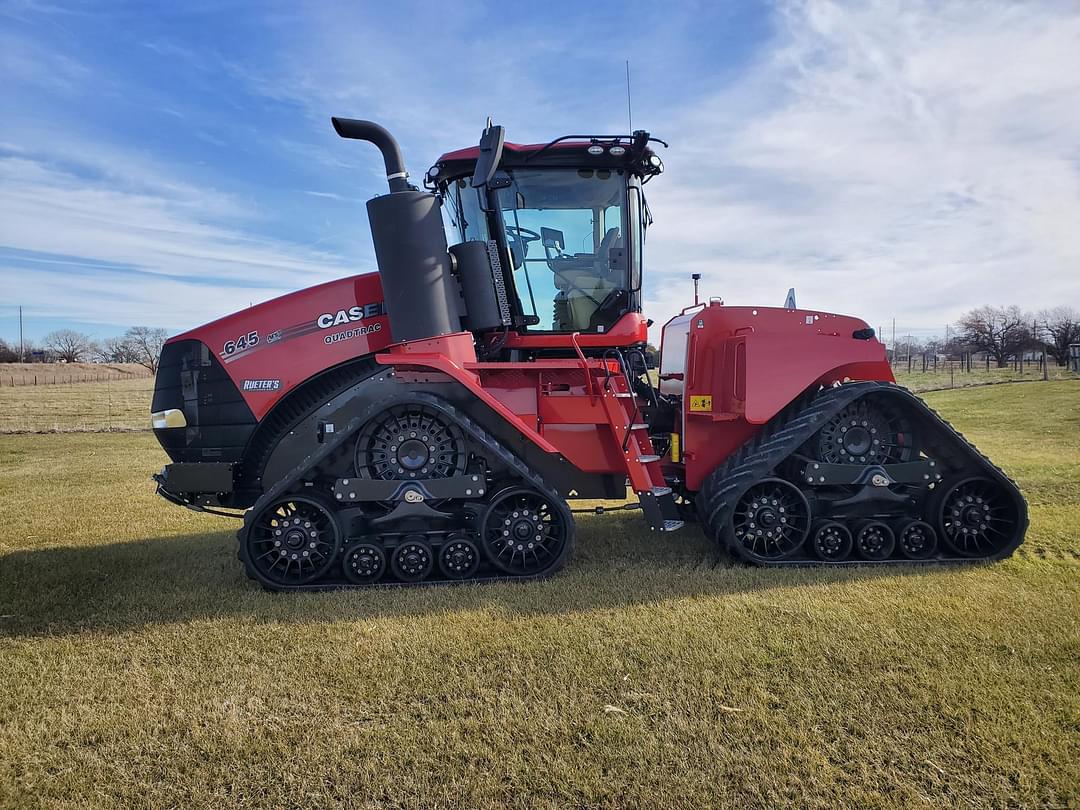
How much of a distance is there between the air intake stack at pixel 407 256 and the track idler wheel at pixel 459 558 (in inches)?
57.9

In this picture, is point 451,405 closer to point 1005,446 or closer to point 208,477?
point 208,477

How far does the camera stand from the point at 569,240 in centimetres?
569

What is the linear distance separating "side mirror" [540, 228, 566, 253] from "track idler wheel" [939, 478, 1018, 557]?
11.7 feet

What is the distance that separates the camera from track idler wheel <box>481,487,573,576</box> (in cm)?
488

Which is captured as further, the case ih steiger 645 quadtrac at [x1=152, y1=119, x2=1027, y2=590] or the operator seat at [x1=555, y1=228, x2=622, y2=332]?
the operator seat at [x1=555, y1=228, x2=622, y2=332]

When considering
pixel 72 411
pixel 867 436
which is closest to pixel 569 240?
pixel 867 436

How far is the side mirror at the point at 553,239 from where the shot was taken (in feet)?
18.5

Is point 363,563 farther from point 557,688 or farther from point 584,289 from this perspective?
point 584,289

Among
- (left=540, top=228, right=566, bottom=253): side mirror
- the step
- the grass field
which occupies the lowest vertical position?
the grass field

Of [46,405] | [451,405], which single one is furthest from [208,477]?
[46,405]

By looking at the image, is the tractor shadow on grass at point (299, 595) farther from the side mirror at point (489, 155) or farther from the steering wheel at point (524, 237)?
the side mirror at point (489, 155)

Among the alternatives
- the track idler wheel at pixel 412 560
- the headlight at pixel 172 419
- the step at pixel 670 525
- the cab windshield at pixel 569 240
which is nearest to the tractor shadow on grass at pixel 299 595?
the track idler wheel at pixel 412 560

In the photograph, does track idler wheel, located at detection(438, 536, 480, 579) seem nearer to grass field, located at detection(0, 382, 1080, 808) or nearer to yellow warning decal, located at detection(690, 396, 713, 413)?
grass field, located at detection(0, 382, 1080, 808)

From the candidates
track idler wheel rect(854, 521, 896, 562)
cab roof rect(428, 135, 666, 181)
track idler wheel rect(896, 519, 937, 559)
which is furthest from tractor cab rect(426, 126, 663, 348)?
track idler wheel rect(896, 519, 937, 559)
